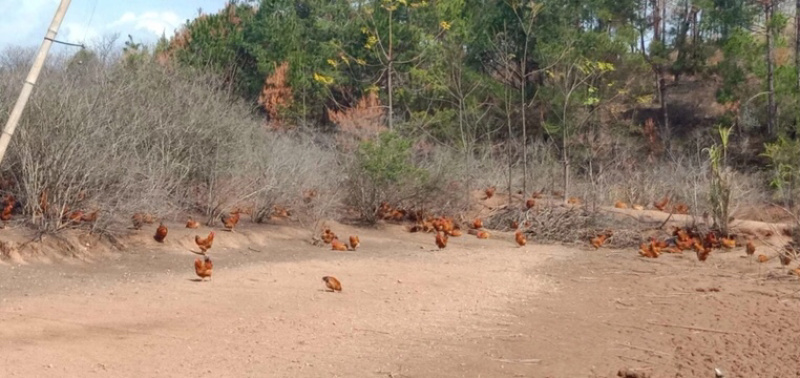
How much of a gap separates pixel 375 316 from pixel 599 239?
966 cm

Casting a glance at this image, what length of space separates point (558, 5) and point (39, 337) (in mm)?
29652

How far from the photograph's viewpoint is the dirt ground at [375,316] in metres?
8.72

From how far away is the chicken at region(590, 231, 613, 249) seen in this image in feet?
64.1

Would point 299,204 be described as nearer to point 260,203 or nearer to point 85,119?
point 260,203

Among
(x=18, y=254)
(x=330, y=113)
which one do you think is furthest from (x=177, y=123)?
(x=330, y=113)

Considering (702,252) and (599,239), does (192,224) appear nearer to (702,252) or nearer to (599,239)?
(599,239)

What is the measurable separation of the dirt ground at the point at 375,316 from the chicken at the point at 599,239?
2962 millimetres

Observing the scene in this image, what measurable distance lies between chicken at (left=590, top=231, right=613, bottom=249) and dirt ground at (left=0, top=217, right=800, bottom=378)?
2962 mm

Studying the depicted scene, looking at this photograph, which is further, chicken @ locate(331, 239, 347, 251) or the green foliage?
the green foliage

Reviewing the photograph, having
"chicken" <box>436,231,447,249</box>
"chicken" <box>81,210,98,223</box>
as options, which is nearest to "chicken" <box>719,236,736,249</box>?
"chicken" <box>436,231,447,249</box>

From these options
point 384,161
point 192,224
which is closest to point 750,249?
point 384,161

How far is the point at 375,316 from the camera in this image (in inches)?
432

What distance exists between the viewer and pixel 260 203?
17.9m

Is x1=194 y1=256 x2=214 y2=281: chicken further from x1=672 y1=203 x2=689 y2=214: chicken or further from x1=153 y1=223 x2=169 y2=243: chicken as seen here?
x1=672 y1=203 x2=689 y2=214: chicken
